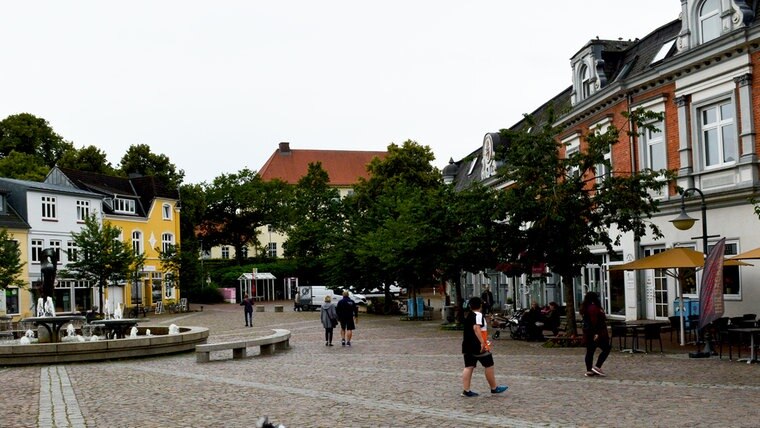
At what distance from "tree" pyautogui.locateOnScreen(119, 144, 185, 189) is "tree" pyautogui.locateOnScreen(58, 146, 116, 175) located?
2548 mm

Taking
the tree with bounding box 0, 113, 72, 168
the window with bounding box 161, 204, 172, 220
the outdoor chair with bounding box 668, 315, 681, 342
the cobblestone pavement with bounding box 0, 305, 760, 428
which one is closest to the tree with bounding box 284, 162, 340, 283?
the window with bounding box 161, 204, 172, 220

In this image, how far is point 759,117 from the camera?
23.3 metres

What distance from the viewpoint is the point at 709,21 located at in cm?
2519

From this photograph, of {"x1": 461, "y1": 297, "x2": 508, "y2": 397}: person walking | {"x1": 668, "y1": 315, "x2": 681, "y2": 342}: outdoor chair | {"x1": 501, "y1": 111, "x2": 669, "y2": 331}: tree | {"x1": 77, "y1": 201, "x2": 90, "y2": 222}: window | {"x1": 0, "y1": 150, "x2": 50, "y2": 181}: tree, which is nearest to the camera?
{"x1": 461, "y1": 297, "x2": 508, "y2": 397}: person walking

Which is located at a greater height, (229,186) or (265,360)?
(229,186)

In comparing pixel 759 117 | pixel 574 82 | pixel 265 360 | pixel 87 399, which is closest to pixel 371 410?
pixel 87 399

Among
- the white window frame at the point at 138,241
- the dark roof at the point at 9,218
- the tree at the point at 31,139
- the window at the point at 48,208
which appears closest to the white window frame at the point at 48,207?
the window at the point at 48,208

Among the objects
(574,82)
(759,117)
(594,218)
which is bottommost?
(594,218)

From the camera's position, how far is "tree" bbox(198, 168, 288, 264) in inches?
3295

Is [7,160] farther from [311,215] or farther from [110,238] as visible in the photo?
[311,215]

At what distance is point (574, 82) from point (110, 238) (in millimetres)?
28458

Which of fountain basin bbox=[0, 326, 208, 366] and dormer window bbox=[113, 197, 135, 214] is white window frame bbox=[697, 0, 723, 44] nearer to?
fountain basin bbox=[0, 326, 208, 366]

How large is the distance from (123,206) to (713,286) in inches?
2002

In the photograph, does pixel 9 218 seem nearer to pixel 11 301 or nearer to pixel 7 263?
pixel 11 301
